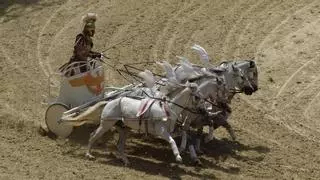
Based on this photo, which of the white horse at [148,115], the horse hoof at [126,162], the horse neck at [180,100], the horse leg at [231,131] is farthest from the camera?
the horse leg at [231,131]

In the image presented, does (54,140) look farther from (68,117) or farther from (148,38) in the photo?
(148,38)

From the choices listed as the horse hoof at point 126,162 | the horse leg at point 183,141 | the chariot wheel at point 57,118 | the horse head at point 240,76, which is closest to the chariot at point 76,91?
the chariot wheel at point 57,118

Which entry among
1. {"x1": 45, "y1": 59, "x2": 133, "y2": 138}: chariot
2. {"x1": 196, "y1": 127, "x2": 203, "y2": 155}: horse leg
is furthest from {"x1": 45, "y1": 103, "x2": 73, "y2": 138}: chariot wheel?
{"x1": 196, "y1": 127, "x2": 203, "y2": 155}: horse leg

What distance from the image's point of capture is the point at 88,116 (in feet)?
41.1

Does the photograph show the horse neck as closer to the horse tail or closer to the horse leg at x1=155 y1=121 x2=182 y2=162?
the horse leg at x1=155 y1=121 x2=182 y2=162

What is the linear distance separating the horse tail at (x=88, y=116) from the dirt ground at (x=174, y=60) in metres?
0.59

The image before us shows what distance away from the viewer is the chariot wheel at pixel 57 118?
1313 centimetres

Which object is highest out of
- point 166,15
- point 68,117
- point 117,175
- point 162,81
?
point 166,15

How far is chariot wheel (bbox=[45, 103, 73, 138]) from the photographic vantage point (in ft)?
43.1

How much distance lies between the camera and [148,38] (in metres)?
18.6

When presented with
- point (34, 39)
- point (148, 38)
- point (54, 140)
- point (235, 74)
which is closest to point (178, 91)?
point (235, 74)

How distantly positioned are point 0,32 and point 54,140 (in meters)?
7.12

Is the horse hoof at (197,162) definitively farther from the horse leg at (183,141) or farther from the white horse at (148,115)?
the white horse at (148,115)

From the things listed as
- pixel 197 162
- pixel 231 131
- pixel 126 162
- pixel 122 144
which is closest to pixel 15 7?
pixel 122 144
